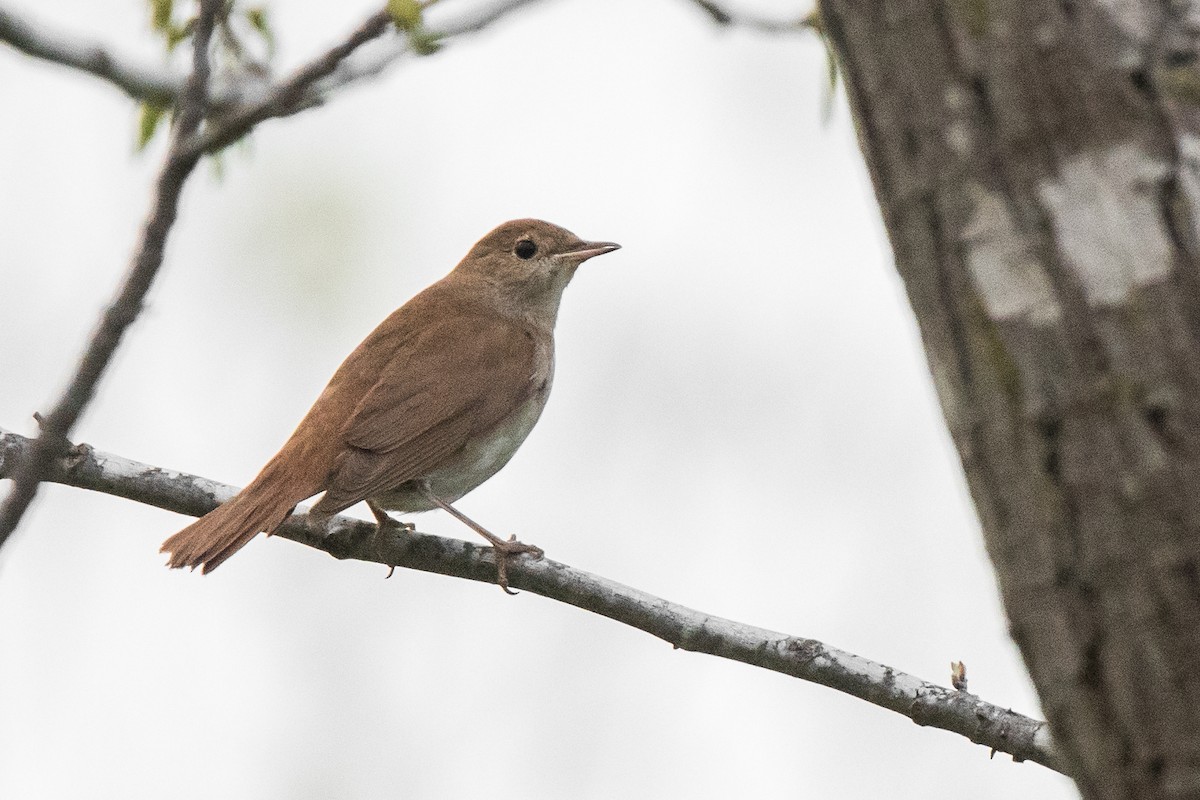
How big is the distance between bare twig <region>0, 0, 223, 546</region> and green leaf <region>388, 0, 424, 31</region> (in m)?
0.55

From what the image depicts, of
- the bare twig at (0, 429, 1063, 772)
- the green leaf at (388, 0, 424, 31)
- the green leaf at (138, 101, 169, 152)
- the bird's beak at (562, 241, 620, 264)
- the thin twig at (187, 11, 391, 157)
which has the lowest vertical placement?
the bare twig at (0, 429, 1063, 772)

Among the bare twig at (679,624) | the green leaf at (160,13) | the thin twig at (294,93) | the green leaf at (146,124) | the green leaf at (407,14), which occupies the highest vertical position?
the green leaf at (160,13)

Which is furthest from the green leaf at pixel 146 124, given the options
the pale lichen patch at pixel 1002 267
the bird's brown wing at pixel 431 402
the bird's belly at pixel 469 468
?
the pale lichen patch at pixel 1002 267

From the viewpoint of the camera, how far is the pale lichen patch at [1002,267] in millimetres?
1780

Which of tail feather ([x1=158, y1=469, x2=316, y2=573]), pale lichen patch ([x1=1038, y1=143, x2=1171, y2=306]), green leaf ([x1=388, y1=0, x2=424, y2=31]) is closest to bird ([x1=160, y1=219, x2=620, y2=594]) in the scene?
tail feather ([x1=158, y1=469, x2=316, y2=573])

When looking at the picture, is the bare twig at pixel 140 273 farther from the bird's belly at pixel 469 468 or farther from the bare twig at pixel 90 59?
the bird's belly at pixel 469 468

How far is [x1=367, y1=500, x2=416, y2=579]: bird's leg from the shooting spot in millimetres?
5802

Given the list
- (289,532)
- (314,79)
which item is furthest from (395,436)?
(314,79)

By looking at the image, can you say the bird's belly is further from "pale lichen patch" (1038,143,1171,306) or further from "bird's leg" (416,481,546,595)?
"pale lichen patch" (1038,143,1171,306)

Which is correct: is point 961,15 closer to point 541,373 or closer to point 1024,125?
point 1024,125

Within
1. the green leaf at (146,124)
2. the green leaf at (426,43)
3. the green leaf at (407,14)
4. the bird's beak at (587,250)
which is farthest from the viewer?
the bird's beak at (587,250)

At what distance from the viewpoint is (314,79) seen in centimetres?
230

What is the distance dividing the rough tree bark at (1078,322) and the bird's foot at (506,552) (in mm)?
3368

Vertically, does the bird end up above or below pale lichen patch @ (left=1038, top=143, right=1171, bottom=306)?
above
